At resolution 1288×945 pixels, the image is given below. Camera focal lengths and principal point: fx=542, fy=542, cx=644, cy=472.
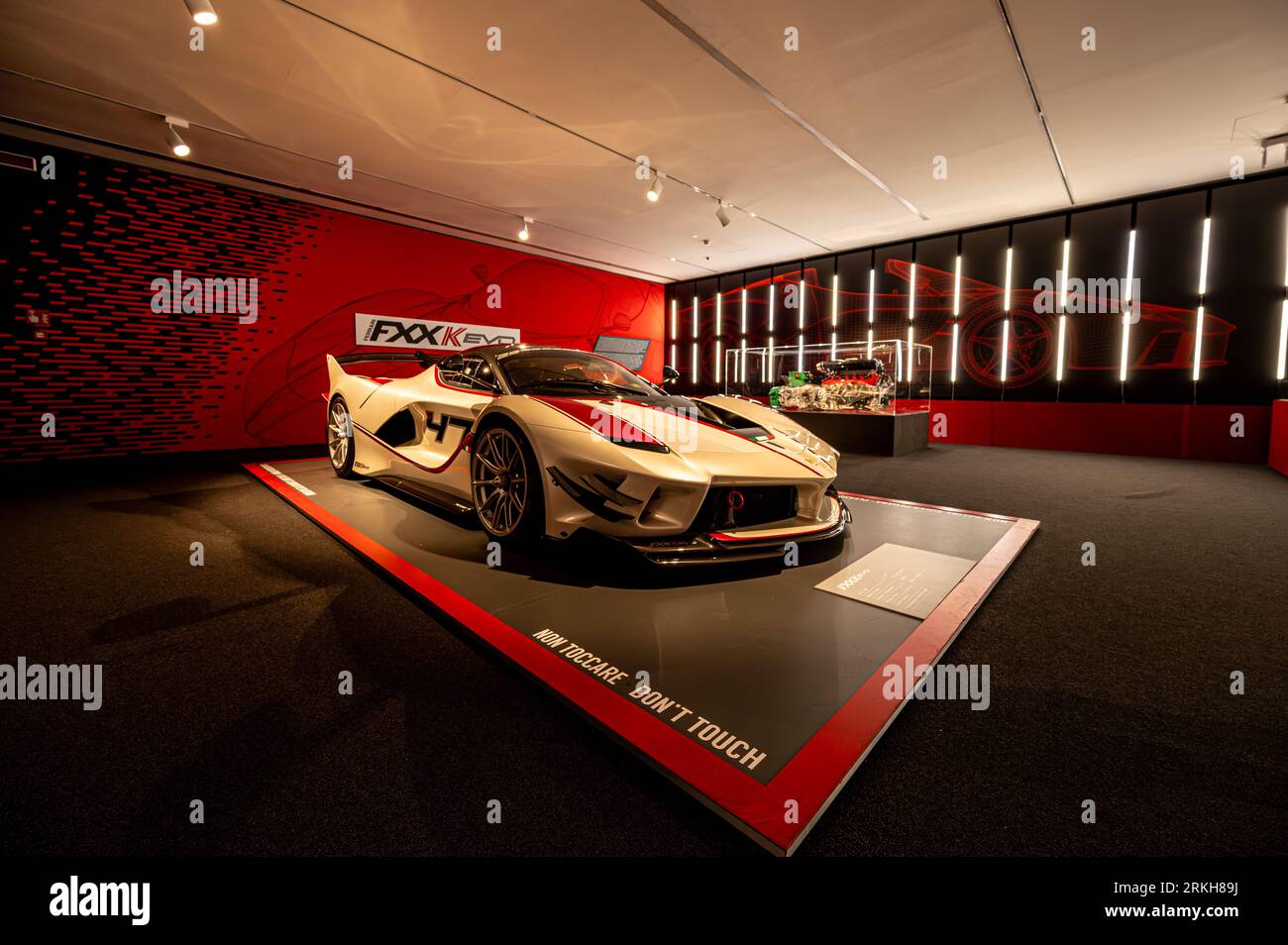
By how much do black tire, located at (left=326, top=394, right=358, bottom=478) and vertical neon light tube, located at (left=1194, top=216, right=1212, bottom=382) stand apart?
31.7ft

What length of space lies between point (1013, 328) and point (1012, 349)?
1.02 ft

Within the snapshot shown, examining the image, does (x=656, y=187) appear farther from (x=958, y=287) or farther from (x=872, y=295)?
(x=958, y=287)

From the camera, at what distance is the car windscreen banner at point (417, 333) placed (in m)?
7.72

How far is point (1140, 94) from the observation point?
172 inches

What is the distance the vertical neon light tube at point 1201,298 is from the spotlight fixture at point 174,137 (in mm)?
11105

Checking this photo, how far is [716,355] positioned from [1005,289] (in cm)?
534

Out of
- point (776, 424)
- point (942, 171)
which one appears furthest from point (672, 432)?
point (942, 171)

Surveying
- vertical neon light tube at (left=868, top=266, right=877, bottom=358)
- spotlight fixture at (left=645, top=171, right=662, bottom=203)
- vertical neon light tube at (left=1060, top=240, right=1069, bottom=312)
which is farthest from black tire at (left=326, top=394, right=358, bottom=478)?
vertical neon light tube at (left=1060, top=240, right=1069, bottom=312)

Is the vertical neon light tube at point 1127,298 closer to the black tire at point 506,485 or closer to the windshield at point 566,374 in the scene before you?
the windshield at point 566,374

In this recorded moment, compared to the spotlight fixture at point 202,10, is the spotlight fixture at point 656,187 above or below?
above

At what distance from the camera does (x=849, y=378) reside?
305 inches

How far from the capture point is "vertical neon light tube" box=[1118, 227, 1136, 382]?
7145 mm

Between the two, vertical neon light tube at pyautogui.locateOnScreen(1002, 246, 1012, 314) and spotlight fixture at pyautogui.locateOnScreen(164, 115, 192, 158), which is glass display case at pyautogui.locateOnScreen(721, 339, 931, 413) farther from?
spotlight fixture at pyautogui.locateOnScreen(164, 115, 192, 158)

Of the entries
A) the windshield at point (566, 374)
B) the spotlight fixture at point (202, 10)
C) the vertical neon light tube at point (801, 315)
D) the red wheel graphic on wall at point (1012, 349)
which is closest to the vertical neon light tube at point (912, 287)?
the red wheel graphic on wall at point (1012, 349)
